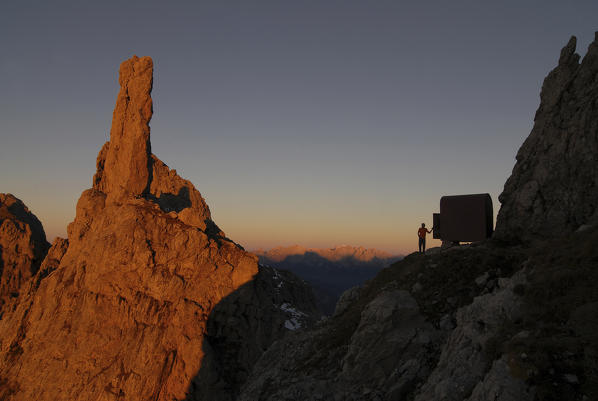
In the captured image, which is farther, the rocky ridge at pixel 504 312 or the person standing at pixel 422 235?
the person standing at pixel 422 235

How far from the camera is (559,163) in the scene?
23812mm

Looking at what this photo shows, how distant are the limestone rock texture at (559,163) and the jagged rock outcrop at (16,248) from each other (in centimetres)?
11219

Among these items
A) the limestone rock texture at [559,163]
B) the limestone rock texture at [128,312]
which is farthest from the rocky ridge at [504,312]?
the limestone rock texture at [128,312]

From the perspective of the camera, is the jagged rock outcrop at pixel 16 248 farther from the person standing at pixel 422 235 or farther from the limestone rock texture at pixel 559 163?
the limestone rock texture at pixel 559 163

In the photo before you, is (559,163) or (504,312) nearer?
(504,312)

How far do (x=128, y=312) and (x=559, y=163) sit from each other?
66.0m

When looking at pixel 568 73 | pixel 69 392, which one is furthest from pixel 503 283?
pixel 69 392

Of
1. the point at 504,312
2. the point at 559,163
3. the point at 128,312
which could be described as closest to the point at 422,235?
the point at 559,163

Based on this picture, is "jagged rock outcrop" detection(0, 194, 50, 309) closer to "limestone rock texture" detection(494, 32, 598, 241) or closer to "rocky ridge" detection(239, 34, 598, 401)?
"rocky ridge" detection(239, 34, 598, 401)

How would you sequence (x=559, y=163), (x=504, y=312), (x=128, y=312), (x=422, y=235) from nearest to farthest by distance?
(x=504, y=312) < (x=559, y=163) < (x=422, y=235) < (x=128, y=312)

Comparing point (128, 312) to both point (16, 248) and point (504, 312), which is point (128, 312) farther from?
point (504, 312)

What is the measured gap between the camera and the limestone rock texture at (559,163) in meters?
22.4

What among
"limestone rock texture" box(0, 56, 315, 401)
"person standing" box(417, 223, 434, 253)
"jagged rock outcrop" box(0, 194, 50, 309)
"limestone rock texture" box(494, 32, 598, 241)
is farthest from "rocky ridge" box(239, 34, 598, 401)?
"jagged rock outcrop" box(0, 194, 50, 309)

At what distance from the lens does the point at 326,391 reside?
1753 cm
